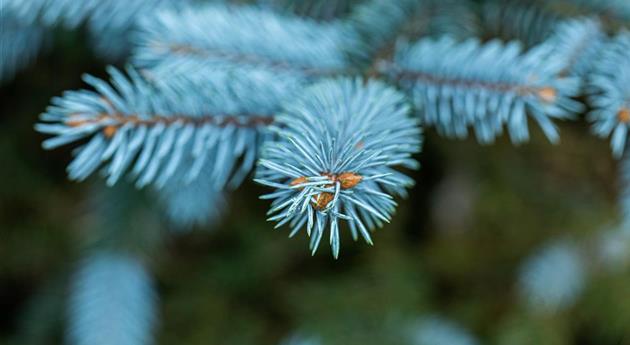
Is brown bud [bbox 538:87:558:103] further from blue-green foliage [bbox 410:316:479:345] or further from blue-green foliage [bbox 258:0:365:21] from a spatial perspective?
blue-green foliage [bbox 410:316:479:345]

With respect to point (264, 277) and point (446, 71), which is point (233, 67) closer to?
point (446, 71)

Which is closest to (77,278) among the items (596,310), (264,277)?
(264,277)

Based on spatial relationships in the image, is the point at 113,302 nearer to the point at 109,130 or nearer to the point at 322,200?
the point at 109,130

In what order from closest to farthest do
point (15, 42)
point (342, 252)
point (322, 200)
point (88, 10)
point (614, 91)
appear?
point (322, 200), point (614, 91), point (88, 10), point (15, 42), point (342, 252)

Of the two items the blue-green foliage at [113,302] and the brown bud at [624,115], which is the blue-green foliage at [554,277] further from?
the blue-green foliage at [113,302]

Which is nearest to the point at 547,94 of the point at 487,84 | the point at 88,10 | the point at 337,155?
the point at 487,84

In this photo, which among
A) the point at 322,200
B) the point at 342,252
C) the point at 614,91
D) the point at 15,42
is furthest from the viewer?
the point at 342,252
